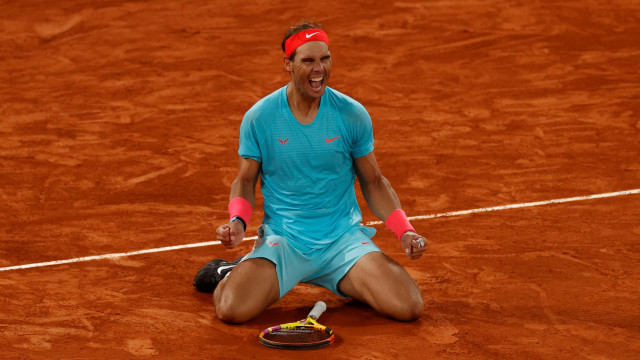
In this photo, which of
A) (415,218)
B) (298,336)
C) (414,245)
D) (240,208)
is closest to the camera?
(298,336)

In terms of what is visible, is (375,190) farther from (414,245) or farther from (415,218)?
(415,218)

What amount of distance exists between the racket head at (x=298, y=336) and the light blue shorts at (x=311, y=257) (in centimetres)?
34

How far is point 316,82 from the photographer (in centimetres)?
563

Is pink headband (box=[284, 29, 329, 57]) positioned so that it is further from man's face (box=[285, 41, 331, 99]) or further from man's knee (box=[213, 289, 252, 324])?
man's knee (box=[213, 289, 252, 324])

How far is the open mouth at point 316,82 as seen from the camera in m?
5.61

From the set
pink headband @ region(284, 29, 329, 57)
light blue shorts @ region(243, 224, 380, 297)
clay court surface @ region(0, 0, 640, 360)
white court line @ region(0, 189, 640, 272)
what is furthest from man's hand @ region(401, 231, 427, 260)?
white court line @ region(0, 189, 640, 272)

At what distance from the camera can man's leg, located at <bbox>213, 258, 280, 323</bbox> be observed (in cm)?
557

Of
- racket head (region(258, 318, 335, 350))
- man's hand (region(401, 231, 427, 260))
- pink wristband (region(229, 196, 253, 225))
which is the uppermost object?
pink wristband (region(229, 196, 253, 225))

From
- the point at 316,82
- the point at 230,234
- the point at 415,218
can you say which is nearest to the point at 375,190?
the point at 316,82

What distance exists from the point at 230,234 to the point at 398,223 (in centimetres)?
97

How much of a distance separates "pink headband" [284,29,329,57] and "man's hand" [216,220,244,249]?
3.30 ft

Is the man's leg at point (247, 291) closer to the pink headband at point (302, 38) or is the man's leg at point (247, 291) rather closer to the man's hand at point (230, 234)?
the man's hand at point (230, 234)

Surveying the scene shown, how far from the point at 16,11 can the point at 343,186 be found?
26.2ft

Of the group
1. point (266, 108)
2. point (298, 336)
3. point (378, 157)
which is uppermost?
point (266, 108)
